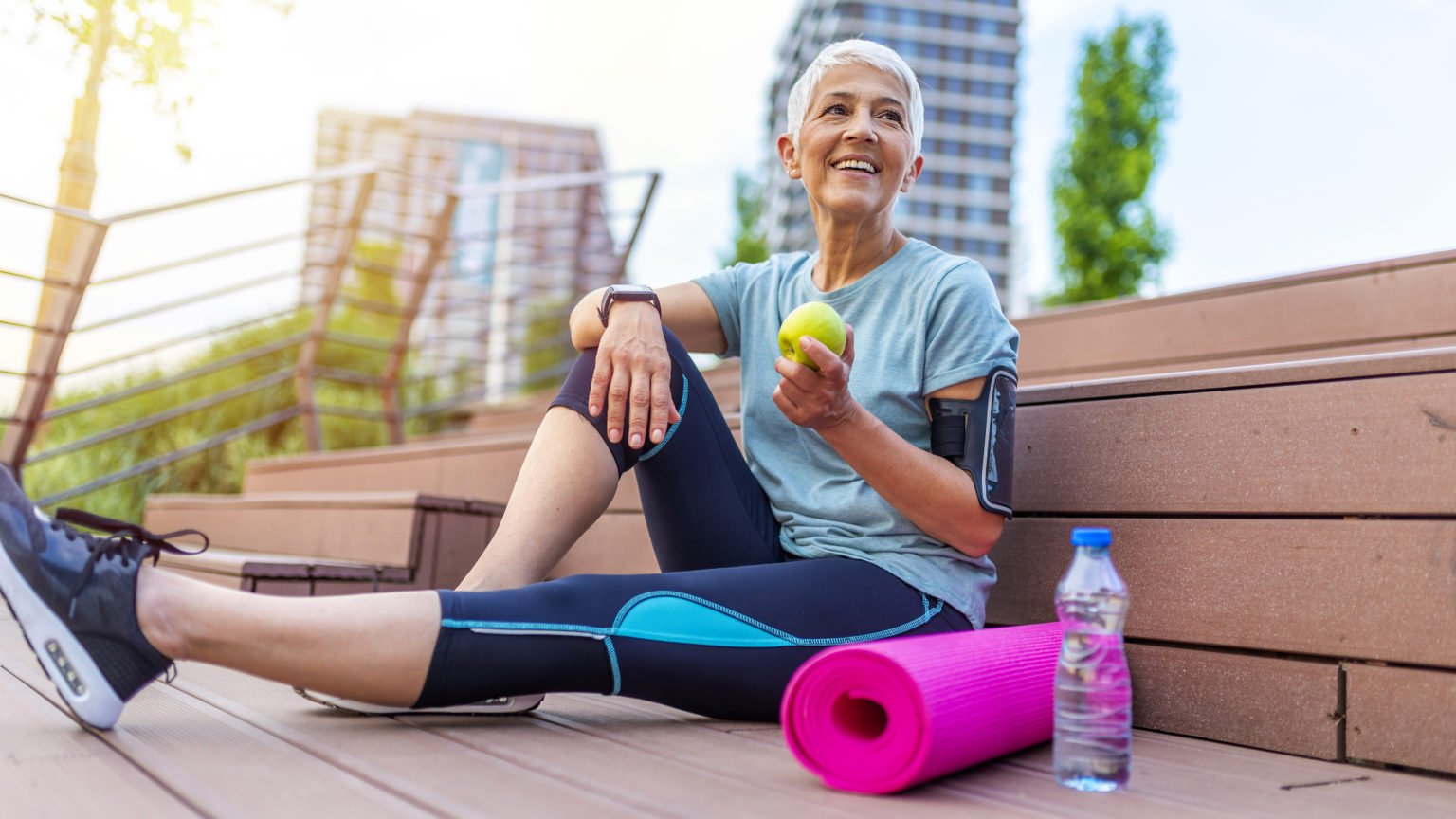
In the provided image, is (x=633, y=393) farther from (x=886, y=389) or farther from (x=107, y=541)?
(x=107, y=541)

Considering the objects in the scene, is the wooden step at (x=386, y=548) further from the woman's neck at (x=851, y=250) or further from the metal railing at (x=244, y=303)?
the woman's neck at (x=851, y=250)

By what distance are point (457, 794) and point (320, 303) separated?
11.3 feet

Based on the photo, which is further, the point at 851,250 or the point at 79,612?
the point at 851,250

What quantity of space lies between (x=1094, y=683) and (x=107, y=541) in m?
1.16

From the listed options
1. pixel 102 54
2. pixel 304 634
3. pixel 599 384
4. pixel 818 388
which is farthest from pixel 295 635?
pixel 102 54

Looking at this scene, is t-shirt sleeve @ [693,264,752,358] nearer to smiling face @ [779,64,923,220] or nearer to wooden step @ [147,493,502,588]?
smiling face @ [779,64,923,220]

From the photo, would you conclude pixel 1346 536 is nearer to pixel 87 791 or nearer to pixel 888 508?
pixel 888 508

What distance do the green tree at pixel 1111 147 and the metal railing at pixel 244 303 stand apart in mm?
8773

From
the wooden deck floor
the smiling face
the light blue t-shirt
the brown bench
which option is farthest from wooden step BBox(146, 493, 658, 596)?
the brown bench

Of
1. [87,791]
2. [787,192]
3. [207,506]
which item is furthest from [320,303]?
[787,192]

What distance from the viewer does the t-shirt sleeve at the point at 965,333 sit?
148 centimetres

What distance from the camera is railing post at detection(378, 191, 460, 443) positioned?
414 cm

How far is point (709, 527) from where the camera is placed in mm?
1619

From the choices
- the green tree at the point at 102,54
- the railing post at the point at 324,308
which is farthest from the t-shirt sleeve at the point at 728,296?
the green tree at the point at 102,54
